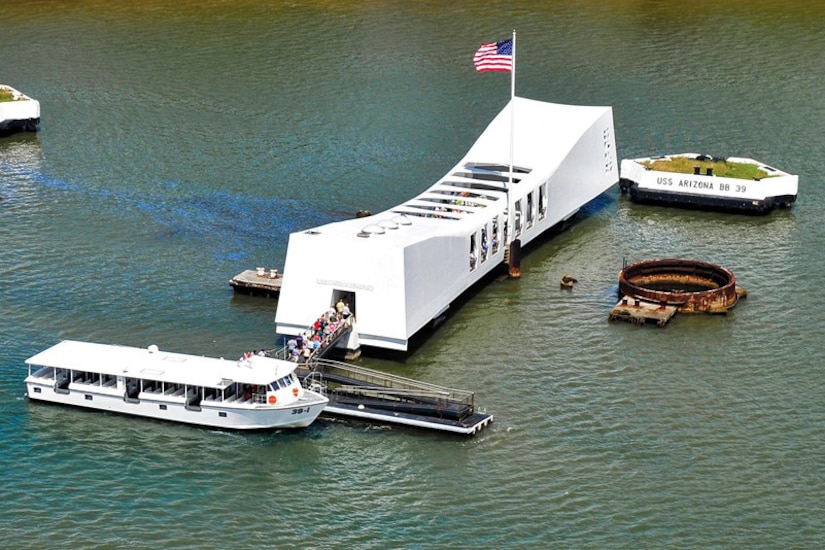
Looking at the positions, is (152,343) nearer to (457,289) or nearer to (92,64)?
(457,289)

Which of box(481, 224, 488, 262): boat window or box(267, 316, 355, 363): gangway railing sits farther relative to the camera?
box(481, 224, 488, 262): boat window

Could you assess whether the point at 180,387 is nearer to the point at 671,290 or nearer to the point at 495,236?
the point at 495,236

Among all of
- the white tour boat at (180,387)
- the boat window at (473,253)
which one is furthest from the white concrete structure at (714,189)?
the white tour boat at (180,387)

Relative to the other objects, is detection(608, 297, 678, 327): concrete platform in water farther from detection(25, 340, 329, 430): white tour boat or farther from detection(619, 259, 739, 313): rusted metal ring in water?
detection(25, 340, 329, 430): white tour boat

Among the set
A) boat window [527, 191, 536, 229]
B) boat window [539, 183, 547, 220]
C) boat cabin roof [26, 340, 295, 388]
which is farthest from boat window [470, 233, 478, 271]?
boat cabin roof [26, 340, 295, 388]

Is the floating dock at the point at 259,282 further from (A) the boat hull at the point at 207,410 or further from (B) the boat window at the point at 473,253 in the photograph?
(A) the boat hull at the point at 207,410
